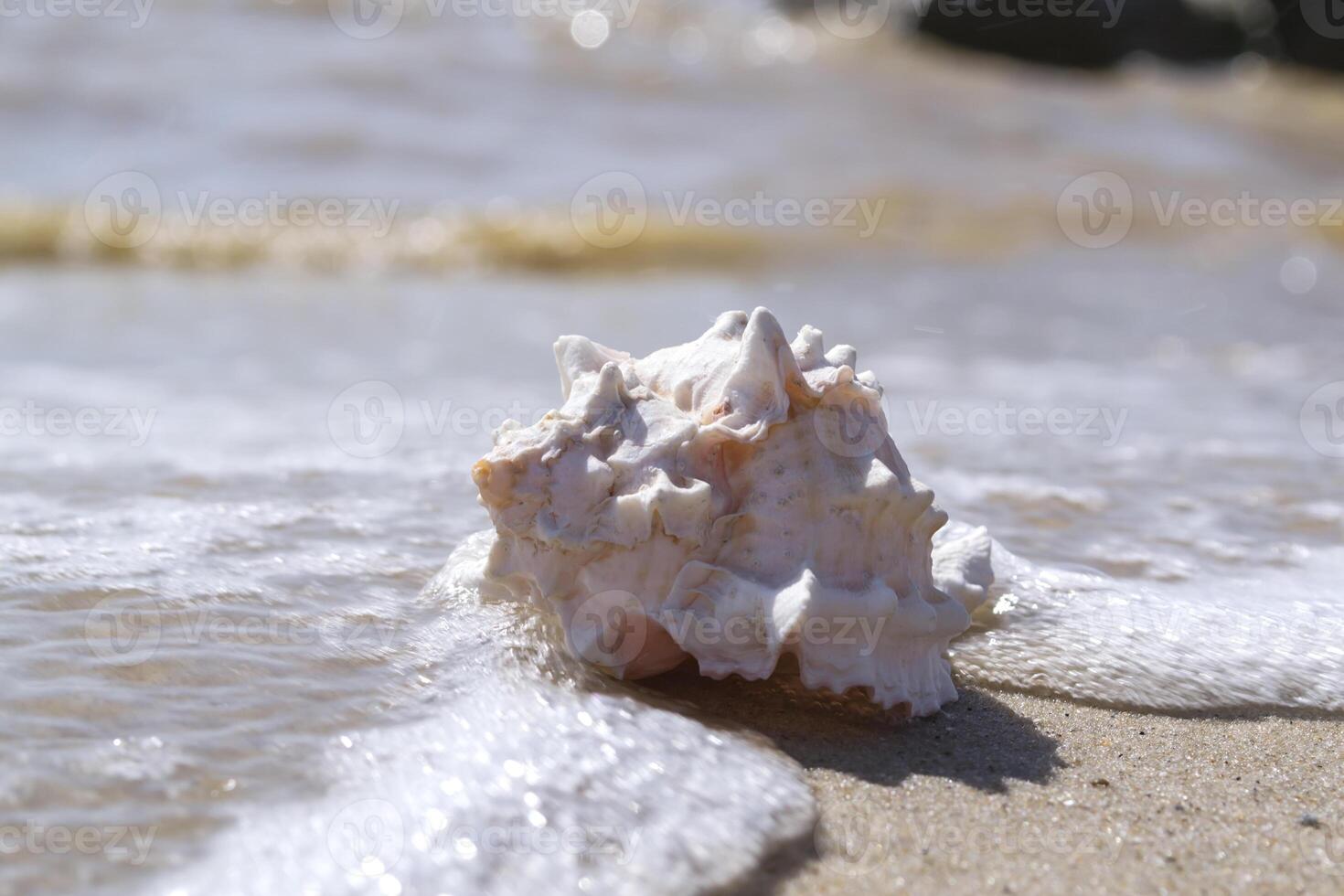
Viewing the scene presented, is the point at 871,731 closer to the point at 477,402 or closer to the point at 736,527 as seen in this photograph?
the point at 736,527

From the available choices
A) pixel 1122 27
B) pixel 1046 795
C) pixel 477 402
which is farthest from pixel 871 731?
pixel 1122 27

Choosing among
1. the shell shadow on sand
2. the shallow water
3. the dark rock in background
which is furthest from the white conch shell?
the dark rock in background

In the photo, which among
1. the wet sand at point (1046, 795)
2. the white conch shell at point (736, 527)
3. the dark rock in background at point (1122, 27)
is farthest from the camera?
the dark rock in background at point (1122, 27)

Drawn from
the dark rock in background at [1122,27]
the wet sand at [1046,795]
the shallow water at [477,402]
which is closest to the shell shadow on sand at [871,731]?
the wet sand at [1046,795]

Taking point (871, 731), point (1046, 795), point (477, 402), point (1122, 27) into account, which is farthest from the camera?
point (1122, 27)

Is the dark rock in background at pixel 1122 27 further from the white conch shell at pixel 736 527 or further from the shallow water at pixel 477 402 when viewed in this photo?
the white conch shell at pixel 736 527

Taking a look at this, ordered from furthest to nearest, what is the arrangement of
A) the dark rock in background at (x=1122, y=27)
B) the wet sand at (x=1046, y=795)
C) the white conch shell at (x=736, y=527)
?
the dark rock in background at (x=1122, y=27) → the white conch shell at (x=736, y=527) → the wet sand at (x=1046, y=795)
